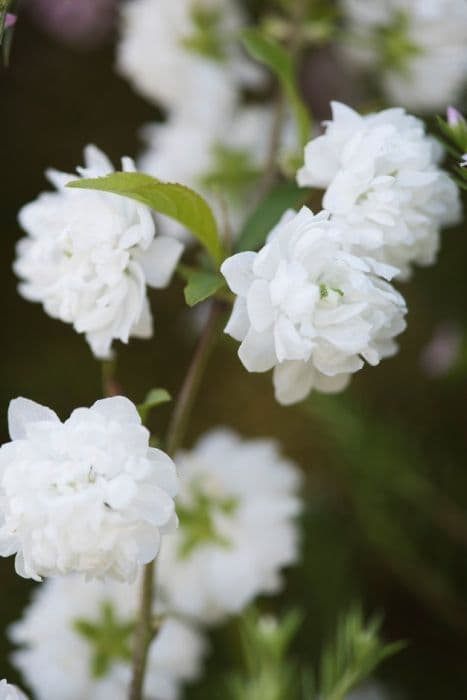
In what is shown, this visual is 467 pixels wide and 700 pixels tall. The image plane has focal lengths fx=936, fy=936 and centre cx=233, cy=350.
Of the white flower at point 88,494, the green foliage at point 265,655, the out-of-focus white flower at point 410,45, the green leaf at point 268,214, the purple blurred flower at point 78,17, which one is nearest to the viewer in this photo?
the white flower at point 88,494

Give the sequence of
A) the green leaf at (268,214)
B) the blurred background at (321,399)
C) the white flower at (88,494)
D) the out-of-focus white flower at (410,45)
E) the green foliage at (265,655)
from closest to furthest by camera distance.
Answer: the white flower at (88,494)
the green leaf at (268,214)
the green foliage at (265,655)
the out-of-focus white flower at (410,45)
the blurred background at (321,399)

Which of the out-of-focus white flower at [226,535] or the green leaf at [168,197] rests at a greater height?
the green leaf at [168,197]

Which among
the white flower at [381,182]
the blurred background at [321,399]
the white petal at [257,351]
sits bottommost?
the blurred background at [321,399]

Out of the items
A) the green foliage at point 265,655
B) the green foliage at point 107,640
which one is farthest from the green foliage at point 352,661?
the green foliage at point 107,640

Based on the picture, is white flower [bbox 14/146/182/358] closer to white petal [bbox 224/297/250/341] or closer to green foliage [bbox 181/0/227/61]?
white petal [bbox 224/297/250/341]

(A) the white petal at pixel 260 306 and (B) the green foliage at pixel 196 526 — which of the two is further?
(B) the green foliage at pixel 196 526

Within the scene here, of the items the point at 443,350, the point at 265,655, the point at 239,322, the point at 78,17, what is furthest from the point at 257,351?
the point at 78,17

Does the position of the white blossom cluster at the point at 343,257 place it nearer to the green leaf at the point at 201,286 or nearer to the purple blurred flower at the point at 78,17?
the green leaf at the point at 201,286

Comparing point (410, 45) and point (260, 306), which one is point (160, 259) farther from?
point (410, 45)

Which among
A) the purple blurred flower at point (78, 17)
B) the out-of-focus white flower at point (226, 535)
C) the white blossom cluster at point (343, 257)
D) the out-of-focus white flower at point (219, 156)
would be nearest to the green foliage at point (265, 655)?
the out-of-focus white flower at point (226, 535)

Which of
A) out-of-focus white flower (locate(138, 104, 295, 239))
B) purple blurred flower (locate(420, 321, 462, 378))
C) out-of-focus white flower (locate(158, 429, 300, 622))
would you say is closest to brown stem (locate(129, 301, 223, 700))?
out-of-focus white flower (locate(158, 429, 300, 622))
